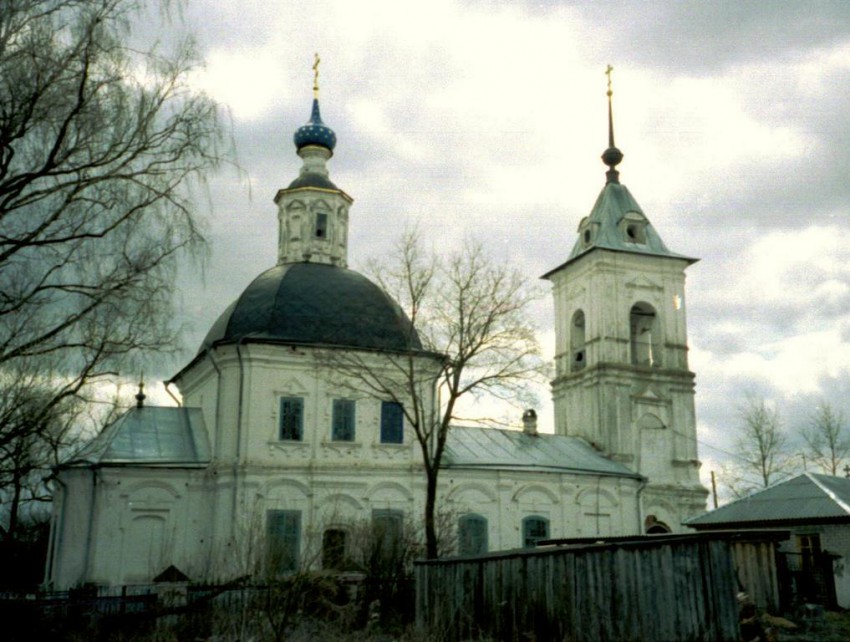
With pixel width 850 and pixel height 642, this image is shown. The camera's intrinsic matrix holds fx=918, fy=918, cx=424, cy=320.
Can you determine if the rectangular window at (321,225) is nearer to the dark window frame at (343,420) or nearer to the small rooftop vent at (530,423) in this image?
the dark window frame at (343,420)

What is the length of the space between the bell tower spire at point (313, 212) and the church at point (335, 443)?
6 centimetres

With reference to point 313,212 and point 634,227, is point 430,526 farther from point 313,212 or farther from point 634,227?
point 634,227

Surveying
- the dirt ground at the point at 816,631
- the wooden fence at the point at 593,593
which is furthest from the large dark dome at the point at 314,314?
the dirt ground at the point at 816,631

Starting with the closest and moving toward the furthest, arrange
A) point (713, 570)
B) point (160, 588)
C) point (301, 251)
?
point (713, 570) → point (160, 588) → point (301, 251)

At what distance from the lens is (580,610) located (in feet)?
43.1

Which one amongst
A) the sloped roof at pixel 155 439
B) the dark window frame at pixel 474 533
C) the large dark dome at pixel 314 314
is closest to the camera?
the sloped roof at pixel 155 439

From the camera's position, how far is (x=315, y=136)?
33.4 m

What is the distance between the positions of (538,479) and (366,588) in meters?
11.5

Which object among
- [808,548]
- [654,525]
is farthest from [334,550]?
[654,525]

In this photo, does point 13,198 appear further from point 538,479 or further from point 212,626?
point 538,479

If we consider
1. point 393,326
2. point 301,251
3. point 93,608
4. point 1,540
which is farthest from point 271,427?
point 1,540

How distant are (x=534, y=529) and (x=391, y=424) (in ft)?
18.7

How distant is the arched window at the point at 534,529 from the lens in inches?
1109

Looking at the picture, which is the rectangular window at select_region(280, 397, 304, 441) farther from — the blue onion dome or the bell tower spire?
the blue onion dome
